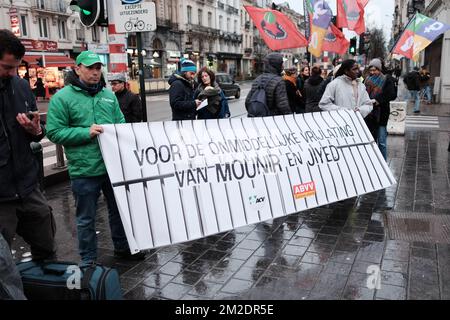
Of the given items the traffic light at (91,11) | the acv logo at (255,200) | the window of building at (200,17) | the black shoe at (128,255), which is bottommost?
the black shoe at (128,255)

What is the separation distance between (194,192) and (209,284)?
0.83 meters

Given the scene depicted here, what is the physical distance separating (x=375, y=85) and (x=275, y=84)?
98.8 inches

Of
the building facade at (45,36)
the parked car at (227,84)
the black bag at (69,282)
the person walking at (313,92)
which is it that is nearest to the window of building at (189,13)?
the building facade at (45,36)

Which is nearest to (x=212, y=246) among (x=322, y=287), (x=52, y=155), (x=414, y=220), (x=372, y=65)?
(x=322, y=287)

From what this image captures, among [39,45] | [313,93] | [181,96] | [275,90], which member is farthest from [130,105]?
[39,45]

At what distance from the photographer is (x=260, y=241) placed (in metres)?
4.65

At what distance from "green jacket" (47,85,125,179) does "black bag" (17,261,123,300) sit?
0.93 metres

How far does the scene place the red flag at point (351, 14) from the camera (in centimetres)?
1051

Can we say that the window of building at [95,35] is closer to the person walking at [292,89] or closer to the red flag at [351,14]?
the red flag at [351,14]

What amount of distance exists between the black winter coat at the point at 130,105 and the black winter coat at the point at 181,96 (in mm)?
466

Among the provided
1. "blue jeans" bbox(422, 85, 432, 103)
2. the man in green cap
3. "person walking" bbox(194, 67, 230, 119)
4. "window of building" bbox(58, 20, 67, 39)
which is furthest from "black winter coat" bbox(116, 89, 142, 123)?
"window of building" bbox(58, 20, 67, 39)

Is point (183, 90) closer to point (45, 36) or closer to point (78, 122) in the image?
point (78, 122)

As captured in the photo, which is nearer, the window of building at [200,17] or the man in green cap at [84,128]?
the man in green cap at [84,128]

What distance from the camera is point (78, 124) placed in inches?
144
